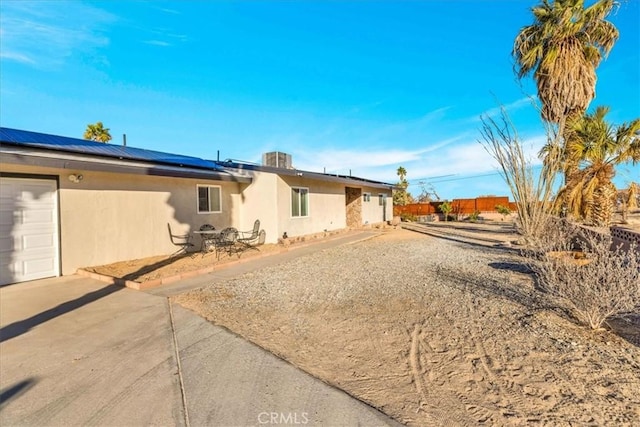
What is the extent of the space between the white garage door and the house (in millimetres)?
18

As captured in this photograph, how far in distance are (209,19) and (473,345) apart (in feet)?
48.1

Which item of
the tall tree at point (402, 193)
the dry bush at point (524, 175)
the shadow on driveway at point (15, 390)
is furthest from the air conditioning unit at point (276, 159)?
the tall tree at point (402, 193)

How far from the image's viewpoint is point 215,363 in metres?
3.60

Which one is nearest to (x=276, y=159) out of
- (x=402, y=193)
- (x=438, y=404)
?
(x=438, y=404)

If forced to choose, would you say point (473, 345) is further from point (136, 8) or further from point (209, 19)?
point (209, 19)

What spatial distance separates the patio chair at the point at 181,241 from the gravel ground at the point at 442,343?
14.1 ft

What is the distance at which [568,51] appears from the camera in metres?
12.7

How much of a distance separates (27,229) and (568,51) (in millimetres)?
18805

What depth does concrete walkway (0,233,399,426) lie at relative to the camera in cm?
269

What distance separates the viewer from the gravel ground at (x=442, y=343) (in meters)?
2.74

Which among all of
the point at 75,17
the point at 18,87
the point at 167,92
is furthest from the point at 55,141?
the point at 167,92

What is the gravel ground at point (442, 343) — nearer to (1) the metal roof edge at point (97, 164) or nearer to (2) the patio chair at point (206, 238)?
(2) the patio chair at point (206, 238)

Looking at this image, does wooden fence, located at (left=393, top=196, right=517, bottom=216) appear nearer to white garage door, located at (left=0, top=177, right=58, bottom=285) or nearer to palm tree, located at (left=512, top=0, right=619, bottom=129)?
palm tree, located at (left=512, top=0, right=619, bottom=129)

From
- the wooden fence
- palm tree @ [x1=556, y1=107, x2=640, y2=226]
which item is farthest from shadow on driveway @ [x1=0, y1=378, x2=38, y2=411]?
the wooden fence
